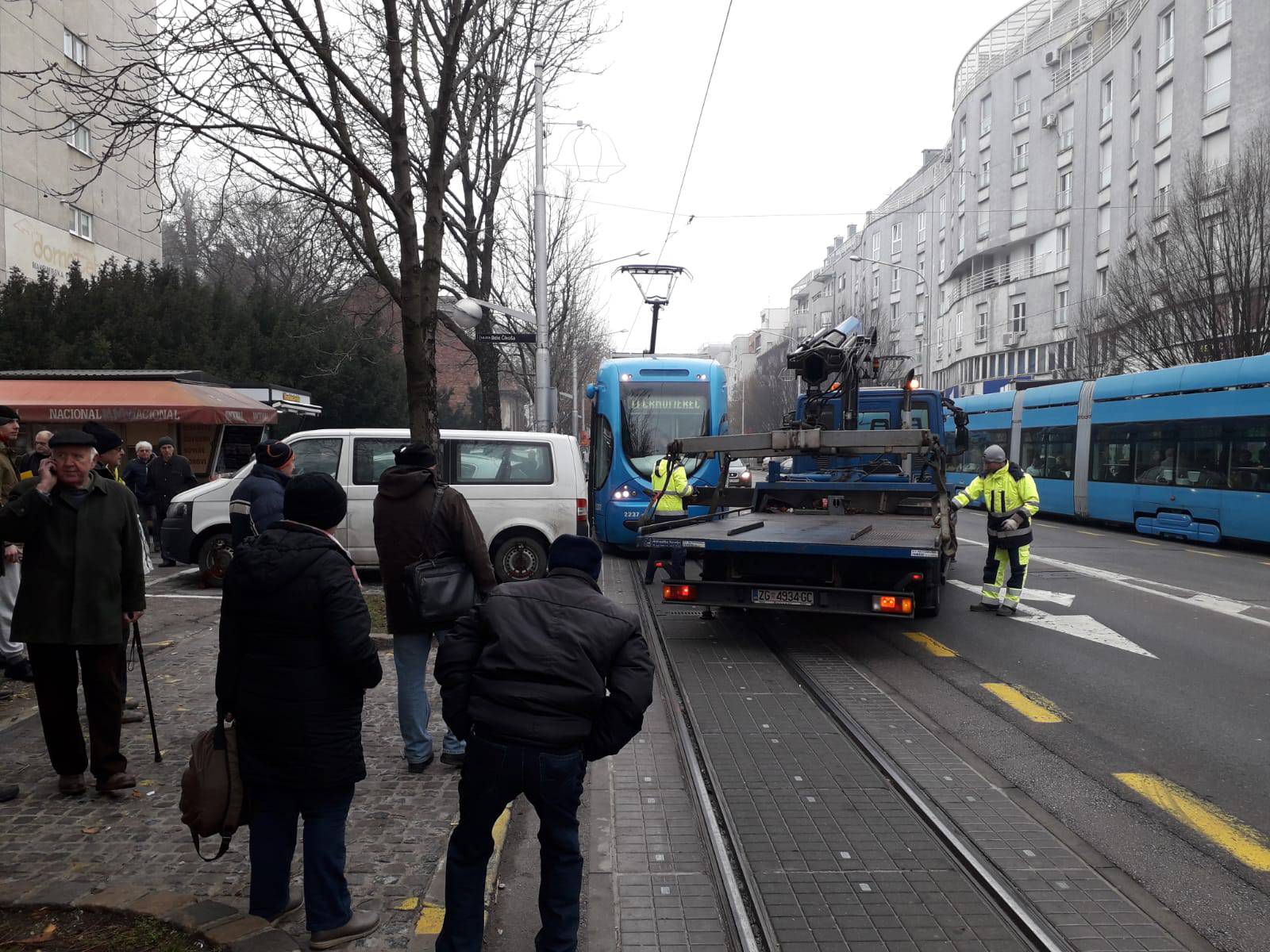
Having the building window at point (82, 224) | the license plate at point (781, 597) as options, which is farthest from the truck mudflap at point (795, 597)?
the building window at point (82, 224)

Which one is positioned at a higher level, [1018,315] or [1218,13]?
[1218,13]

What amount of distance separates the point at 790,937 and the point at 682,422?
497 inches

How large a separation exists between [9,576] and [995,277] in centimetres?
5393

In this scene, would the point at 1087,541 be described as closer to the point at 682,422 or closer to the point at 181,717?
the point at 682,422

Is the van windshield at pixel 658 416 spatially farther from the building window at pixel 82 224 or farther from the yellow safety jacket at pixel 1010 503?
the building window at pixel 82 224

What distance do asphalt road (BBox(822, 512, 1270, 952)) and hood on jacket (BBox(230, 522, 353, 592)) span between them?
3.68 m

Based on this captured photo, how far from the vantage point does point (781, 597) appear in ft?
27.8

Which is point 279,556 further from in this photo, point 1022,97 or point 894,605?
point 1022,97

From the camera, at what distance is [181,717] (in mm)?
6109

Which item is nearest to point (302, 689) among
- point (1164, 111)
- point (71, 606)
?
point (71, 606)

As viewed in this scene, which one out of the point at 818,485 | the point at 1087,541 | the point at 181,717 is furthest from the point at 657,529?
the point at 1087,541

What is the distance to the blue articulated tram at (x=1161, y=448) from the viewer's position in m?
16.2

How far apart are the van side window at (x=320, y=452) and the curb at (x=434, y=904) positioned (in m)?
8.63

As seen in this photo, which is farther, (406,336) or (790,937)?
(406,336)
